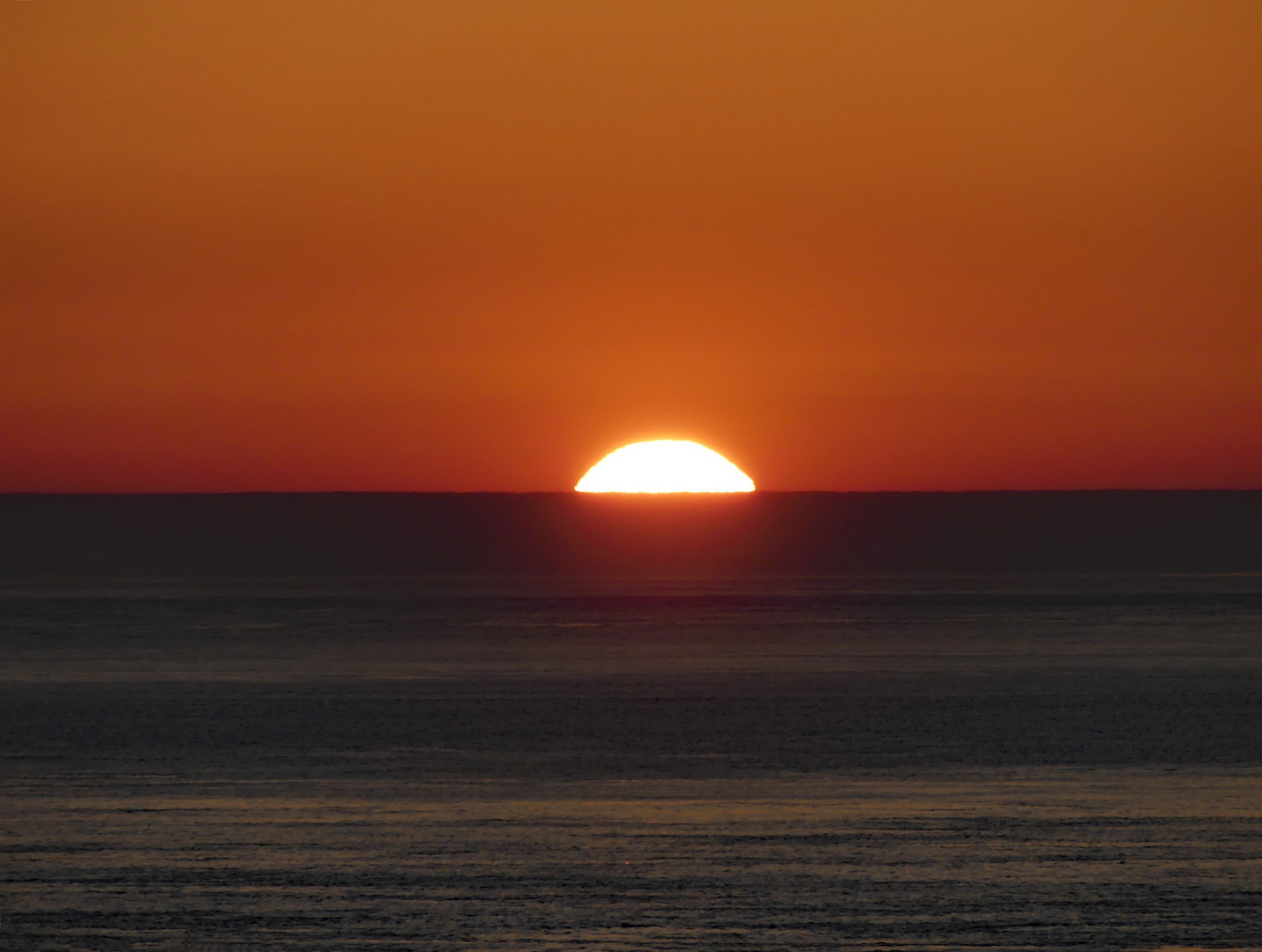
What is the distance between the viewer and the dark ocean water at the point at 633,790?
765 centimetres

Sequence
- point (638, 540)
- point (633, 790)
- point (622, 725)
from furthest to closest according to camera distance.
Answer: point (638, 540)
point (622, 725)
point (633, 790)

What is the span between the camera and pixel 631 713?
14250 mm

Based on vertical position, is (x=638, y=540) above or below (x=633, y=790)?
above

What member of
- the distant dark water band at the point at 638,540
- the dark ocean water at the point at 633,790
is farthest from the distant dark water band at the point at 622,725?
the distant dark water band at the point at 638,540

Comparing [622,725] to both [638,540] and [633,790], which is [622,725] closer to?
[633,790]

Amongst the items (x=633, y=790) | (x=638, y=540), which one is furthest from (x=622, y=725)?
(x=638, y=540)

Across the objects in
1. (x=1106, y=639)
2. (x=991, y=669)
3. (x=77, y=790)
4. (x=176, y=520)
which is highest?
(x=176, y=520)

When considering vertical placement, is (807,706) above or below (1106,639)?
below

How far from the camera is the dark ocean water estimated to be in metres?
7.65

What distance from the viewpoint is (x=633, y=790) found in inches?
422

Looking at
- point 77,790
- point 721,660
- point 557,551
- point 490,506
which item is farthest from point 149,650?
point 490,506

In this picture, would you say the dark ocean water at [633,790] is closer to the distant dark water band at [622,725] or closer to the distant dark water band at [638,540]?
the distant dark water band at [622,725]

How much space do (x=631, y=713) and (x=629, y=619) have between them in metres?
9.69

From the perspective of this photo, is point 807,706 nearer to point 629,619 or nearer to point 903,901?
point 903,901
